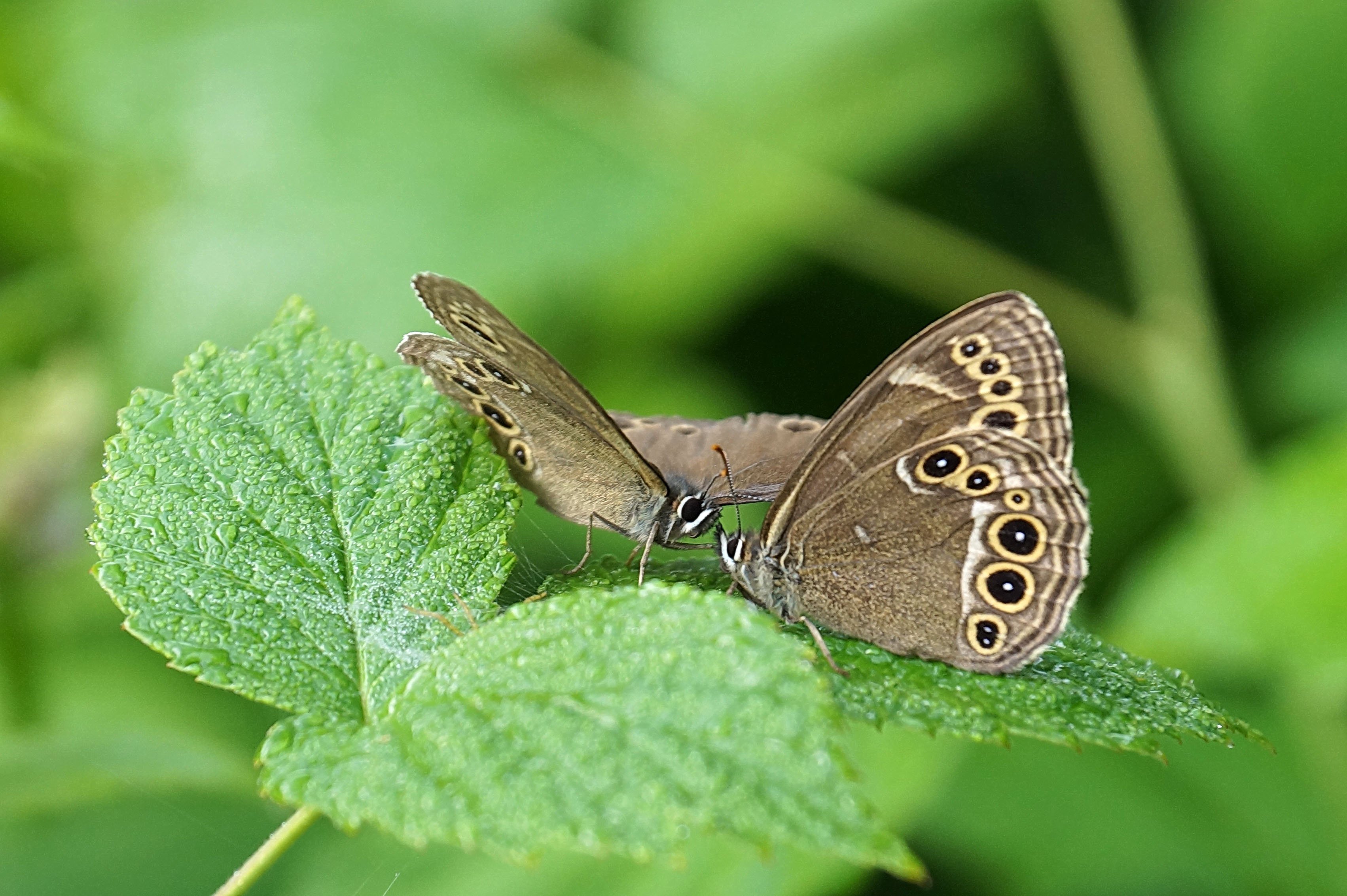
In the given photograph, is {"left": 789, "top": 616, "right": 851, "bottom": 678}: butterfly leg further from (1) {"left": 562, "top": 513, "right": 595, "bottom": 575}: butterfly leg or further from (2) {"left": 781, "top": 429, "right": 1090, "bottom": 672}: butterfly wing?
(1) {"left": 562, "top": 513, "right": 595, "bottom": 575}: butterfly leg

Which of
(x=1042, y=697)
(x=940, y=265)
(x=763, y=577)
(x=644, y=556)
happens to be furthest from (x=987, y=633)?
(x=940, y=265)

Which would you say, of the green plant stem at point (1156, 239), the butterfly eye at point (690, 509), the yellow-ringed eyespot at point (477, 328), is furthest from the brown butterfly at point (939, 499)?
the green plant stem at point (1156, 239)

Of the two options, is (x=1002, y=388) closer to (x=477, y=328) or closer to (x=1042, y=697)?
(x=1042, y=697)

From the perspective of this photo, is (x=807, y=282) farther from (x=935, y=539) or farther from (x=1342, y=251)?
(x=935, y=539)

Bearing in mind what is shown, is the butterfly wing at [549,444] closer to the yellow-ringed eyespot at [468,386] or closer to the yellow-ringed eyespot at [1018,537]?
the yellow-ringed eyespot at [468,386]

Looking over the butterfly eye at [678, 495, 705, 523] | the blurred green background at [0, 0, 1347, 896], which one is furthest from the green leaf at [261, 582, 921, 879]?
the blurred green background at [0, 0, 1347, 896]

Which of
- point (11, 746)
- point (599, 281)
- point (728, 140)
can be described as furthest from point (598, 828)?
point (728, 140)

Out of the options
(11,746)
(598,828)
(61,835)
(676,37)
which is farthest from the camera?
(676,37)
